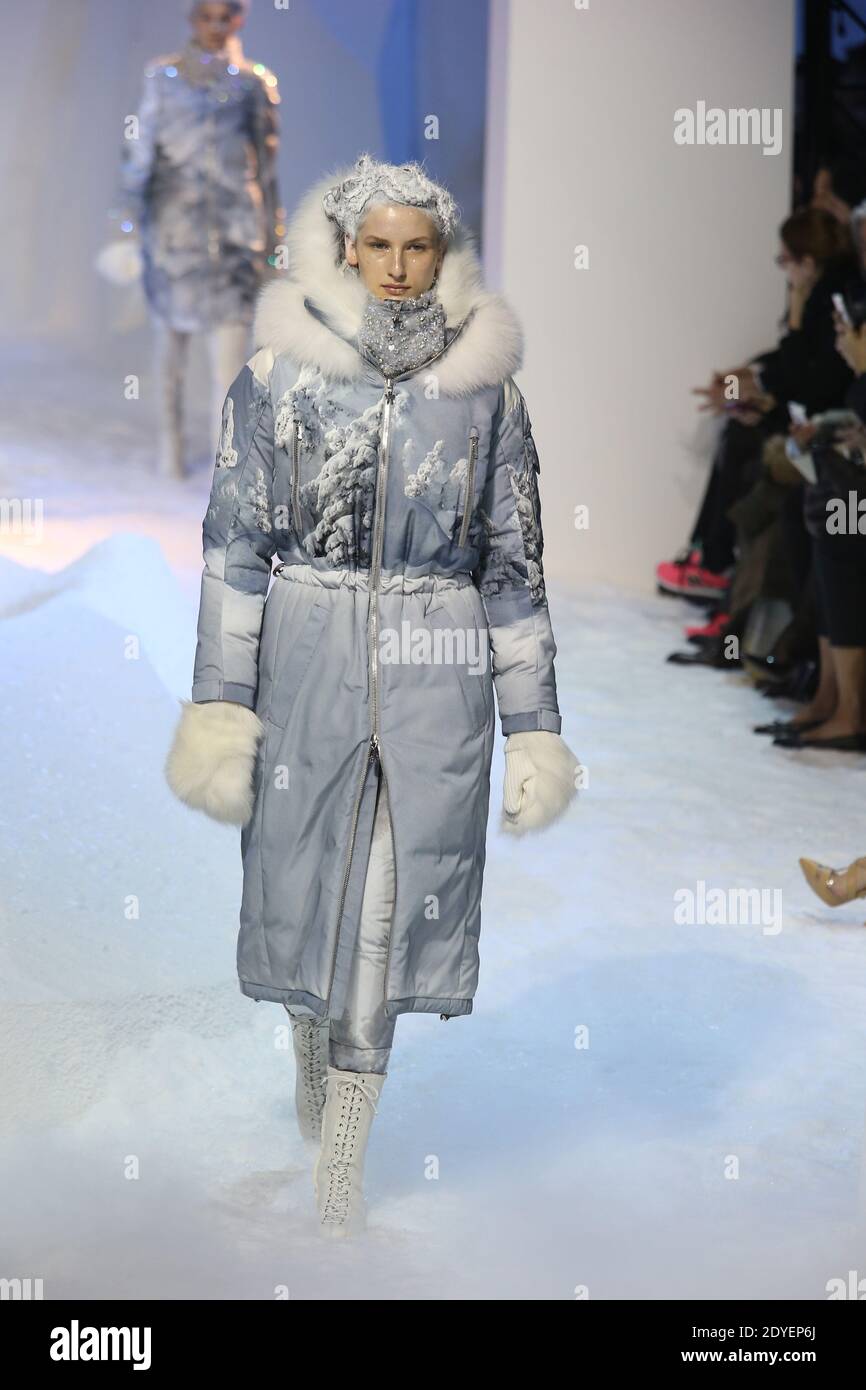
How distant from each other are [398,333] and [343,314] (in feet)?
0.28

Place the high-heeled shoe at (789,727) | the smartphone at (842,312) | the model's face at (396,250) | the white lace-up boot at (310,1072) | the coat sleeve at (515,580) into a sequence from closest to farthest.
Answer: the model's face at (396,250) < the coat sleeve at (515,580) < the white lace-up boot at (310,1072) < the smartphone at (842,312) < the high-heeled shoe at (789,727)

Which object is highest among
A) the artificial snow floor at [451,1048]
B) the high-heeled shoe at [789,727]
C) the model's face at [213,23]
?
the model's face at [213,23]

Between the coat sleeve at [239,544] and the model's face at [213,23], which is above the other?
the model's face at [213,23]

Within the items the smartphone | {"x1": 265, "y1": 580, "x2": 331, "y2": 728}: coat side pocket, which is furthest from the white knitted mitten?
the smartphone

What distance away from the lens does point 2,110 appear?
9570mm

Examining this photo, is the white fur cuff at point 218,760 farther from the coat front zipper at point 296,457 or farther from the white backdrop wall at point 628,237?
the white backdrop wall at point 628,237

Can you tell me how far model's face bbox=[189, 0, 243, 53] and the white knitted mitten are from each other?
16.7 ft

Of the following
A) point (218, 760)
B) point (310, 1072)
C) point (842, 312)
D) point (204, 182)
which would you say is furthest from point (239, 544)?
point (204, 182)

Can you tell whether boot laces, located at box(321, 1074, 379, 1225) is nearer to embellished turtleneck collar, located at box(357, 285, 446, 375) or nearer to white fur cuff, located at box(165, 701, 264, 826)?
white fur cuff, located at box(165, 701, 264, 826)

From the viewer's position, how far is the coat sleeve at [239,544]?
2.63 metres

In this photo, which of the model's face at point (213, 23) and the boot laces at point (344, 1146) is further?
the model's face at point (213, 23)

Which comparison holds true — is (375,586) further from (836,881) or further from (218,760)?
(836,881)

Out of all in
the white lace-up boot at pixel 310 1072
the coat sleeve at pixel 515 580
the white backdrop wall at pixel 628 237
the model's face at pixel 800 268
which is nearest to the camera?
the coat sleeve at pixel 515 580

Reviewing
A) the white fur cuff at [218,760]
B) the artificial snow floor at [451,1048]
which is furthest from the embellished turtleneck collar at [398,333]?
the artificial snow floor at [451,1048]
